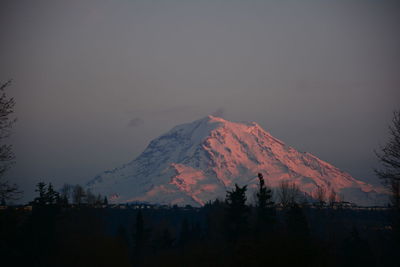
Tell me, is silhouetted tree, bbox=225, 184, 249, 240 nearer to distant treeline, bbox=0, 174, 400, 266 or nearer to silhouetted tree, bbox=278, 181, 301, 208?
distant treeline, bbox=0, 174, 400, 266

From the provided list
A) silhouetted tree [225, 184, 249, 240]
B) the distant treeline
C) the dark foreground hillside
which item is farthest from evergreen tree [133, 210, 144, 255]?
silhouetted tree [225, 184, 249, 240]

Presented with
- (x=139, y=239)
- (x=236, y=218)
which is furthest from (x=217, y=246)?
(x=139, y=239)

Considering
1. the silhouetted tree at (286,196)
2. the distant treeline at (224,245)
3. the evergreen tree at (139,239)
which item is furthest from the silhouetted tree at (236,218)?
the evergreen tree at (139,239)

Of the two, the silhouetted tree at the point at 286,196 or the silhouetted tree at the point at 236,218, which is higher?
the silhouetted tree at the point at 286,196

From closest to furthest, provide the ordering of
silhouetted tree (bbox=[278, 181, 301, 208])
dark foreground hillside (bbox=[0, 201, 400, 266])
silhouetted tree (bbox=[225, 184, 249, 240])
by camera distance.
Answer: dark foreground hillside (bbox=[0, 201, 400, 266])
silhouetted tree (bbox=[225, 184, 249, 240])
silhouetted tree (bbox=[278, 181, 301, 208])

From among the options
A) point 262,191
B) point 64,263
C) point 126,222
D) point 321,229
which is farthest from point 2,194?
point 126,222

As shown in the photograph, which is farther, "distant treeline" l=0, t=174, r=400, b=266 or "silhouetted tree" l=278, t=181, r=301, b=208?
"silhouetted tree" l=278, t=181, r=301, b=208

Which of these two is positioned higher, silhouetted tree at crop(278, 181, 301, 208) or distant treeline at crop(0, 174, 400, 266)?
silhouetted tree at crop(278, 181, 301, 208)

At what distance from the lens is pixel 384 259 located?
2005 inches

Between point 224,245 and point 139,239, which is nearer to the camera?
point 224,245

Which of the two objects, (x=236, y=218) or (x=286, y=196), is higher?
(x=286, y=196)

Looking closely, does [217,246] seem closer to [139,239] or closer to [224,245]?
[224,245]

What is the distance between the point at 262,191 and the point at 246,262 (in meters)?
23.4

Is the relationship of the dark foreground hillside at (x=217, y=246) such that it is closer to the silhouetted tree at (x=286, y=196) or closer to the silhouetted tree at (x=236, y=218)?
the silhouetted tree at (x=236, y=218)
